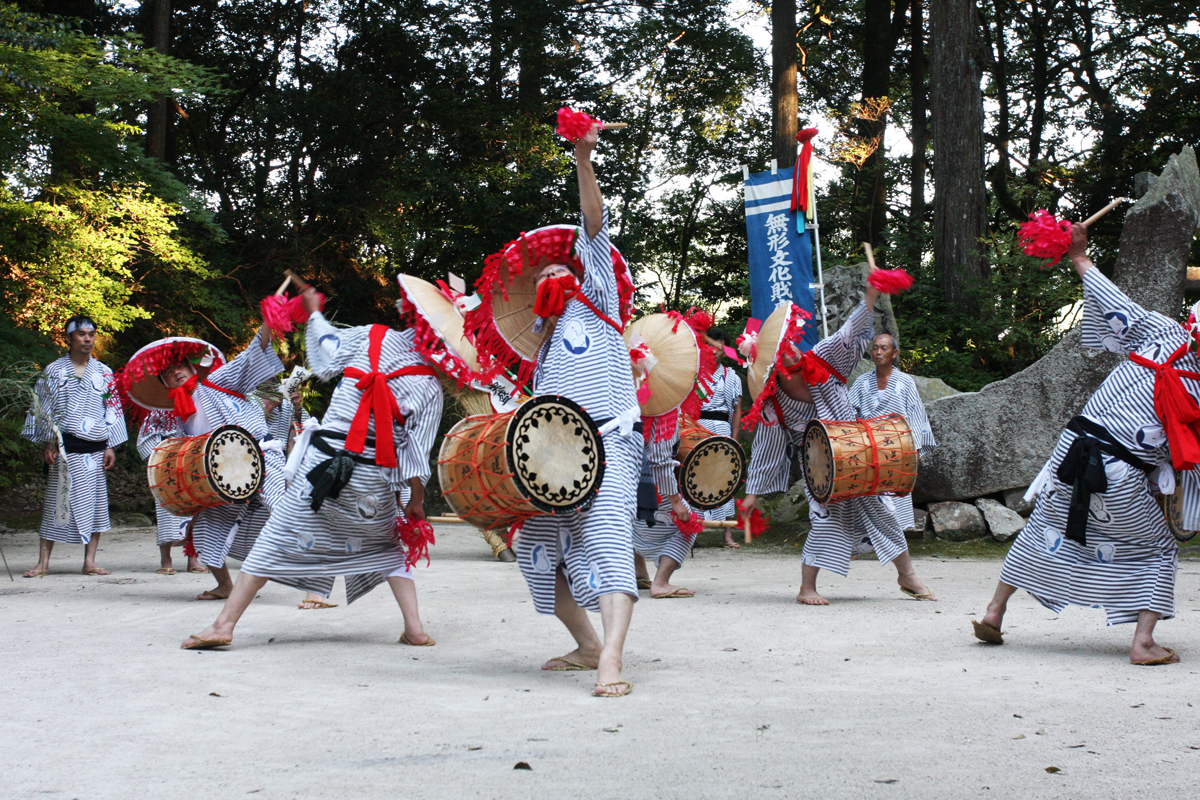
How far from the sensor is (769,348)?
6.40 metres

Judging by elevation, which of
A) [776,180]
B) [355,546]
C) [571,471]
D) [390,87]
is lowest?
[355,546]

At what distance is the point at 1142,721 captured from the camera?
3232 millimetres

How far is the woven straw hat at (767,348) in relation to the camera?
629cm

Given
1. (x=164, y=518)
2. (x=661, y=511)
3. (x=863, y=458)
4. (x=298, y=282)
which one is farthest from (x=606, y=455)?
(x=164, y=518)

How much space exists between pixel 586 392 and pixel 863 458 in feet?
8.69

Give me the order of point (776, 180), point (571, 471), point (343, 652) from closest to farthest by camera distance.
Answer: point (571, 471) < point (343, 652) < point (776, 180)

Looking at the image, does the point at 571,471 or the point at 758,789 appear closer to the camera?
the point at 758,789

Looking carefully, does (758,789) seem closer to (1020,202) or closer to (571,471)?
(571,471)

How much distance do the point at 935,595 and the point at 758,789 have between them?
14.1 feet

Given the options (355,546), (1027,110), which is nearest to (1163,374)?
(355,546)

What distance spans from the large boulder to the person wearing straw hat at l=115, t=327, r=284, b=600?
608 cm

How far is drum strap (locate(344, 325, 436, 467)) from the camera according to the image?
466 centimetres

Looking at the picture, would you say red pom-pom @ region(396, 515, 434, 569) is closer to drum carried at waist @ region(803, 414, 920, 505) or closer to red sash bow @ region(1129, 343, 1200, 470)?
drum carried at waist @ region(803, 414, 920, 505)

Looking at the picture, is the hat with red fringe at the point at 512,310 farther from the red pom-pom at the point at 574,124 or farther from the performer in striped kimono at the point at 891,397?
the performer in striped kimono at the point at 891,397
